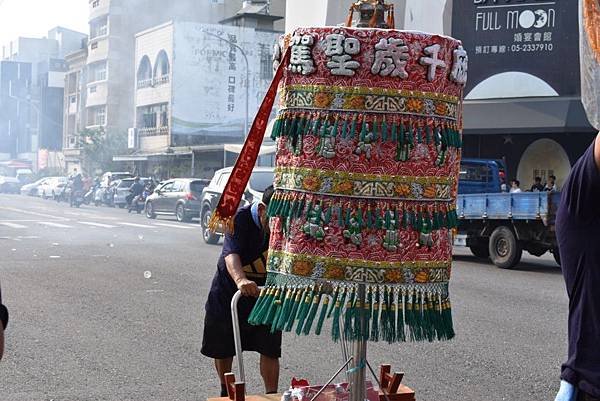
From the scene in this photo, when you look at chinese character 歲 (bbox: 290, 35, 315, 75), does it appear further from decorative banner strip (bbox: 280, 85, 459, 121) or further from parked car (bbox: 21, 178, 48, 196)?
parked car (bbox: 21, 178, 48, 196)

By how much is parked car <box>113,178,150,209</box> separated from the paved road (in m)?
25.7

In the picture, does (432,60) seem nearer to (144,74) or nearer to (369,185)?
(369,185)

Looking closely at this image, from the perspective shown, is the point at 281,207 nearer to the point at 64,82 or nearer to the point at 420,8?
the point at 420,8

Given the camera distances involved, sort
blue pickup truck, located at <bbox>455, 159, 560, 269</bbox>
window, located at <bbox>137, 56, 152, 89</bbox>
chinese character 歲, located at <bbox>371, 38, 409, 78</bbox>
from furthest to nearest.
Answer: window, located at <bbox>137, 56, 152, 89</bbox> → blue pickup truck, located at <bbox>455, 159, 560, 269</bbox> → chinese character 歲, located at <bbox>371, 38, 409, 78</bbox>

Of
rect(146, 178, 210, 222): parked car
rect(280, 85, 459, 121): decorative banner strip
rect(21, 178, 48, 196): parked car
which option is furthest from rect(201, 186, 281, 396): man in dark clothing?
rect(21, 178, 48, 196): parked car

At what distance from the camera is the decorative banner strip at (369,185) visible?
3598mm

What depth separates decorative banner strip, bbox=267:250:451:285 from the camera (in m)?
3.62

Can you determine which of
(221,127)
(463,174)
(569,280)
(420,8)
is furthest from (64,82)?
(569,280)

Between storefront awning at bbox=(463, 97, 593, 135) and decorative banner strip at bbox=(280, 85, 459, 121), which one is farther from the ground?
storefront awning at bbox=(463, 97, 593, 135)

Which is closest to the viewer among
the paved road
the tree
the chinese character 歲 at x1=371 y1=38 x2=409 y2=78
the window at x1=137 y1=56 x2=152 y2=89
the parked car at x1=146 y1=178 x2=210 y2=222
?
the chinese character 歲 at x1=371 y1=38 x2=409 y2=78

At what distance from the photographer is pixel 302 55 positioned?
3650mm

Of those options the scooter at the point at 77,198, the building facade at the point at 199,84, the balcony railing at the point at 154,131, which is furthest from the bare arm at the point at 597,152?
the balcony railing at the point at 154,131

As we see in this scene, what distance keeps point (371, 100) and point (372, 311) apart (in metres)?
0.81

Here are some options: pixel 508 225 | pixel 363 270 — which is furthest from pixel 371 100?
pixel 508 225
